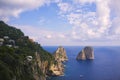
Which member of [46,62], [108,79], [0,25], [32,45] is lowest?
[108,79]

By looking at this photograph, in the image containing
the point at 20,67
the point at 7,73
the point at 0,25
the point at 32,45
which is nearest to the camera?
the point at 7,73

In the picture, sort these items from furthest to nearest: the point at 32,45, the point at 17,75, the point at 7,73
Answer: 1. the point at 32,45
2. the point at 17,75
3. the point at 7,73

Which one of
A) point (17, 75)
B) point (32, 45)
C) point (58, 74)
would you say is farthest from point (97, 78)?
point (17, 75)

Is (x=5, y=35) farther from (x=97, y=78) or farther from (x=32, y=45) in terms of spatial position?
(x=97, y=78)

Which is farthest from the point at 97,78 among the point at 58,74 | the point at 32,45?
the point at 32,45

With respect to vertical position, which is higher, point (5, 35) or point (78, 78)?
point (5, 35)

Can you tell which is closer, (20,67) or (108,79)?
(20,67)

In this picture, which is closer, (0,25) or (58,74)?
(58,74)

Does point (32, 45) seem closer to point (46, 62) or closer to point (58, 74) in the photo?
point (46, 62)

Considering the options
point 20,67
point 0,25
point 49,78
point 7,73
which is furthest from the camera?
point 0,25
